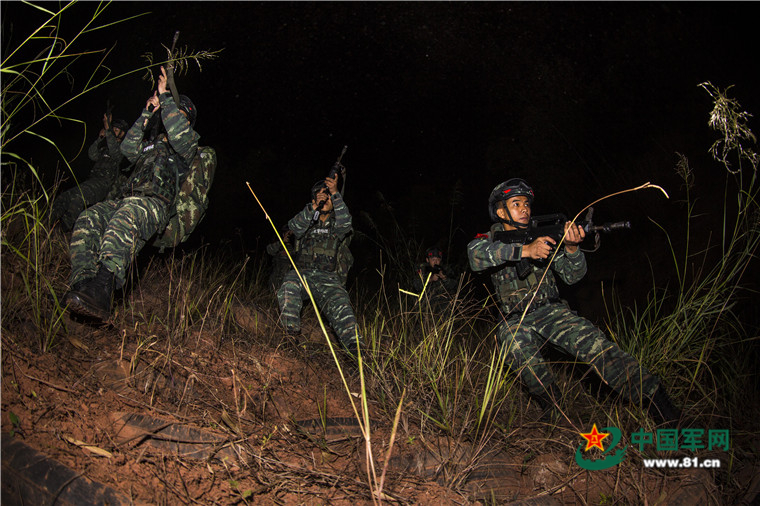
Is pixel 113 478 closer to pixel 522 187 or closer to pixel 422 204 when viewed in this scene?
pixel 522 187

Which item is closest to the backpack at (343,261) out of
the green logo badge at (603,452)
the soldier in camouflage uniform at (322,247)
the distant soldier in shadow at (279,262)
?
the soldier in camouflage uniform at (322,247)

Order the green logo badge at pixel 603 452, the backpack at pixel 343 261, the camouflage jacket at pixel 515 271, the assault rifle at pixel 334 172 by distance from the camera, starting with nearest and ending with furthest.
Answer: the green logo badge at pixel 603 452
the camouflage jacket at pixel 515 271
the assault rifle at pixel 334 172
the backpack at pixel 343 261

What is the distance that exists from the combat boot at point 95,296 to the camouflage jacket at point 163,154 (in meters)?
0.83

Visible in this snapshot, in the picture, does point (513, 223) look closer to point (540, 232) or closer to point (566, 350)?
point (540, 232)

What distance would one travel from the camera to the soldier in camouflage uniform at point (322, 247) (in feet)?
12.3

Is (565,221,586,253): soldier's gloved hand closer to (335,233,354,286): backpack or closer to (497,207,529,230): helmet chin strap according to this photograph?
(497,207,529,230): helmet chin strap

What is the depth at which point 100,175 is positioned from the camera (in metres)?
5.29

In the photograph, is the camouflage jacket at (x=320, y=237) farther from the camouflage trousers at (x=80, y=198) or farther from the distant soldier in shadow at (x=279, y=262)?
the camouflage trousers at (x=80, y=198)

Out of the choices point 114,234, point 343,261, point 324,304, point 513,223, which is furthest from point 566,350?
point 114,234

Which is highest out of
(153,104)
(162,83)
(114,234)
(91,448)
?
(162,83)

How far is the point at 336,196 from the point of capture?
4051 millimetres

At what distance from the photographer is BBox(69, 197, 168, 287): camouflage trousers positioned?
2.60 metres

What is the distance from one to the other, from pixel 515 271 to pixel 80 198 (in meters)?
4.77

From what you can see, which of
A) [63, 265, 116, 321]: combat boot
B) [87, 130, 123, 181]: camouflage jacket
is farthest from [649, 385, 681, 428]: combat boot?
[87, 130, 123, 181]: camouflage jacket
